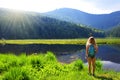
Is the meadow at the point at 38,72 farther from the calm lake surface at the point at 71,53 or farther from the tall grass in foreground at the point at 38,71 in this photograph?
the calm lake surface at the point at 71,53

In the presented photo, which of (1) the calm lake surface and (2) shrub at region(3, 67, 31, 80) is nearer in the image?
(2) shrub at region(3, 67, 31, 80)

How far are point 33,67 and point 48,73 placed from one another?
2156mm

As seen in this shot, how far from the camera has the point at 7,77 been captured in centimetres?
1466

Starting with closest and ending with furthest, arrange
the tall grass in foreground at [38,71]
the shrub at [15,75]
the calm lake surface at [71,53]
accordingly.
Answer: the shrub at [15,75] < the tall grass in foreground at [38,71] < the calm lake surface at [71,53]

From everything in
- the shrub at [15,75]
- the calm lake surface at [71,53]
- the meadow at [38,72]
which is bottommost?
the calm lake surface at [71,53]

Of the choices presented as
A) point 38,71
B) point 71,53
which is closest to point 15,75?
point 38,71

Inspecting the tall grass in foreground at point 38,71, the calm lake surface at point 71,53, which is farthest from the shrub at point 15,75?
the calm lake surface at point 71,53

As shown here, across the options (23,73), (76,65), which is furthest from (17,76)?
(76,65)

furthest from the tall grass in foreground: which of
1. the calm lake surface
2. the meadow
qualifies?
the calm lake surface

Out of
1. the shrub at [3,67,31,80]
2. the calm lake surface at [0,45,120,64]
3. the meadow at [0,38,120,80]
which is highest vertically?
the shrub at [3,67,31,80]

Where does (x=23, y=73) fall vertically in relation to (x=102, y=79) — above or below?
above

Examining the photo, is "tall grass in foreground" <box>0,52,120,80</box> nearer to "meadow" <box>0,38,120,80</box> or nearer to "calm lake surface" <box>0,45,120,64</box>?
"meadow" <box>0,38,120,80</box>

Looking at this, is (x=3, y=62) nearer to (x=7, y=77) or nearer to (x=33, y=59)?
(x=33, y=59)

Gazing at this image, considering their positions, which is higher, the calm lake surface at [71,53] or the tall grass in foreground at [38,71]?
the tall grass in foreground at [38,71]
